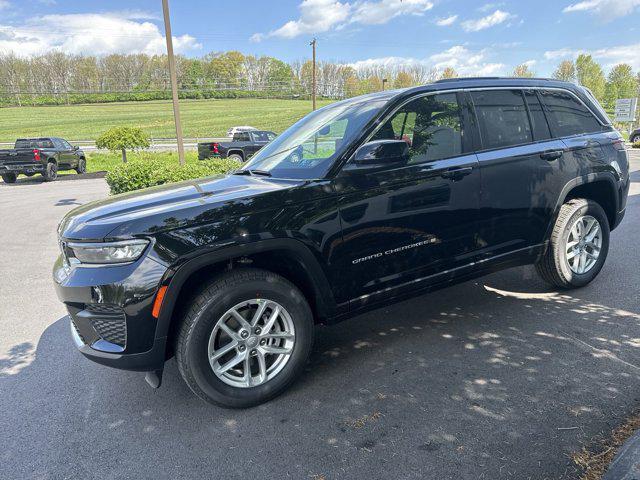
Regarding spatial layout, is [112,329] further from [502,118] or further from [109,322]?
[502,118]

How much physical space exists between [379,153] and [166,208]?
55.6 inches

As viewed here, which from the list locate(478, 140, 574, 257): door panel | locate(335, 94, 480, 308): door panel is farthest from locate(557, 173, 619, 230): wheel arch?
locate(335, 94, 480, 308): door panel

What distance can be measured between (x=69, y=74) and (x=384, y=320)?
330 feet

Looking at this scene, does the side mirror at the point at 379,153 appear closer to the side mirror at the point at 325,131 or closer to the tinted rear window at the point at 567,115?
the side mirror at the point at 325,131

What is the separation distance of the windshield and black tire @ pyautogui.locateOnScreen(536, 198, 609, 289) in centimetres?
212

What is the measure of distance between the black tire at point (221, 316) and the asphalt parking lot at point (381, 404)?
13 cm

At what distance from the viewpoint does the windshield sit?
3.11 m

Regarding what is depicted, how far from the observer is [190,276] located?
8.66 feet

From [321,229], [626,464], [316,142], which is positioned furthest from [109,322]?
[626,464]

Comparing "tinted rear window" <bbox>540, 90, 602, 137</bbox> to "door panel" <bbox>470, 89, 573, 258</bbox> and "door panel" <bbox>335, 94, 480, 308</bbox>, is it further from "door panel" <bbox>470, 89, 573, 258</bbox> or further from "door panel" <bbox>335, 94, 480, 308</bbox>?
"door panel" <bbox>335, 94, 480, 308</bbox>

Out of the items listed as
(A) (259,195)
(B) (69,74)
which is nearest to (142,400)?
(A) (259,195)

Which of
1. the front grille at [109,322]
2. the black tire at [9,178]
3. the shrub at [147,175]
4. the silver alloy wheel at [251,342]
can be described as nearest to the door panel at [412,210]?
the silver alloy wheel at [251,342]

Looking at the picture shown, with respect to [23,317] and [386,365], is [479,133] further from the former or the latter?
[23,317]

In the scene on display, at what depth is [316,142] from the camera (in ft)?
11.3
